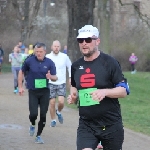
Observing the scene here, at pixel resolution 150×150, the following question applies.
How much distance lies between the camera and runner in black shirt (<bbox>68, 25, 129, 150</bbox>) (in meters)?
7.67

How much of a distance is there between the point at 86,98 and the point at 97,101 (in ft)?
0.53

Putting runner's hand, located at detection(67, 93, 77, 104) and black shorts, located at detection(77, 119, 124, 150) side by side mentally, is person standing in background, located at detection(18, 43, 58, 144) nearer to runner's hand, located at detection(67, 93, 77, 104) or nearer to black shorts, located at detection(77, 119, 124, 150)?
runner's hand, located at detection(67, 93, 77, 104)

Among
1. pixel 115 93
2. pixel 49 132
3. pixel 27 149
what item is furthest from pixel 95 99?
pixel 49 132

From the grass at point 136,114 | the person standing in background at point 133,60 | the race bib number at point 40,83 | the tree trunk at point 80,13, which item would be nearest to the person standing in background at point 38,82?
the race bib number at point 40,83

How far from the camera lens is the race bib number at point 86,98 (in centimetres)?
771

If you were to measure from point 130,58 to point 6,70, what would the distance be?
10583mm

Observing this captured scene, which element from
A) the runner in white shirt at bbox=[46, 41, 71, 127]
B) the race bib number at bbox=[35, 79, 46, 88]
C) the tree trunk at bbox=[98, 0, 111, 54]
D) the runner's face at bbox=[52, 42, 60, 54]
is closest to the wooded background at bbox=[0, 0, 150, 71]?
Result: the tree trunk at bbox=[98, 0, 111, 54]

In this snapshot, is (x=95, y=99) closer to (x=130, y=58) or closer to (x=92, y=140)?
(x=92, y=140)

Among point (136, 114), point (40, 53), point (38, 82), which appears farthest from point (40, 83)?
point (136, 114)

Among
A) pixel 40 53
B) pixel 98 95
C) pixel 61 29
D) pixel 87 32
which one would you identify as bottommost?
pixel 61 29

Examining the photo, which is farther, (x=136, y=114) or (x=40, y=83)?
(x=136, y=114)

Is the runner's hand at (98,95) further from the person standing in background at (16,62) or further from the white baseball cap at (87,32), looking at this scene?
the person standing in background at (16,62)

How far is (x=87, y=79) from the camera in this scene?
25.5 feet

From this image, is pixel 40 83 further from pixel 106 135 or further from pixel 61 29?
pixel 61 29
